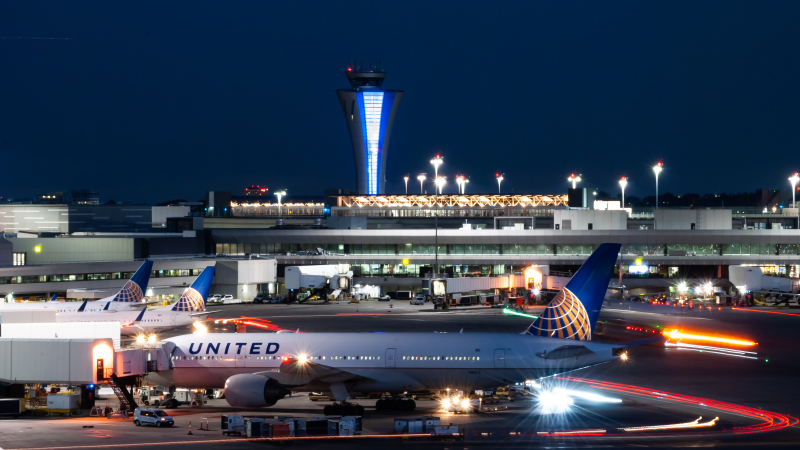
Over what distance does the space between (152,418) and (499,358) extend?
14481 mm

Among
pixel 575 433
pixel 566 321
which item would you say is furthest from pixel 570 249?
pixel 575 433

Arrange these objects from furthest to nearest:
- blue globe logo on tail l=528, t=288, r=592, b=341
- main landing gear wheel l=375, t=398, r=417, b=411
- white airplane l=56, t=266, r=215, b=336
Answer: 1. white airplane l=56, t=266, r=215, b=336
2. main landing gear wheel l=375, t=398, r=417, b=411
3. blue globe logo on tail l=528, t=288, r=592, b=341

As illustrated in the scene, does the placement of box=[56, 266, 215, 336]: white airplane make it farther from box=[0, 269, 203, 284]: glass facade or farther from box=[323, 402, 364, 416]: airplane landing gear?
box=[323, 402, 364, 416]: airplane landing gear

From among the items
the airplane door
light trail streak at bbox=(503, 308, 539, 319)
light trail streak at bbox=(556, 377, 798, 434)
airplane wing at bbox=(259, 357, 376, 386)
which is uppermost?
the airplane door

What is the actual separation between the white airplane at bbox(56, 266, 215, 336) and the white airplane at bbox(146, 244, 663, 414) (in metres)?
20.4

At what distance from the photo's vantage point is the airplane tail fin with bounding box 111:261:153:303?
63688mm

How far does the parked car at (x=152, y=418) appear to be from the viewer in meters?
34.0

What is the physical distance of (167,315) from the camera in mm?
58594

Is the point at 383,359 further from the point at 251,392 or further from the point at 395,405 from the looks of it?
the point at 251,392

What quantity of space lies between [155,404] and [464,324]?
3443 centimetres

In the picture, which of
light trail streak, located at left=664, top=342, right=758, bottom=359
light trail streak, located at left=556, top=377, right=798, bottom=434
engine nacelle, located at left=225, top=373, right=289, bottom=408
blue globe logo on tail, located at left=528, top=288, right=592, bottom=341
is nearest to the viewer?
light trail streak, located at left=556, top=377, right=798, bottom=434

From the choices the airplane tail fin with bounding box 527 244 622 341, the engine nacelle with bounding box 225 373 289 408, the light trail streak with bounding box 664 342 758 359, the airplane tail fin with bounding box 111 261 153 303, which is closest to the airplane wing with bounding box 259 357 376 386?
the engine nacelle with bounding box 225 373 289 408

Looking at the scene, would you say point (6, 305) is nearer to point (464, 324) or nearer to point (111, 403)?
point (111, 403)

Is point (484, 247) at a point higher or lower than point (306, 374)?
higher
